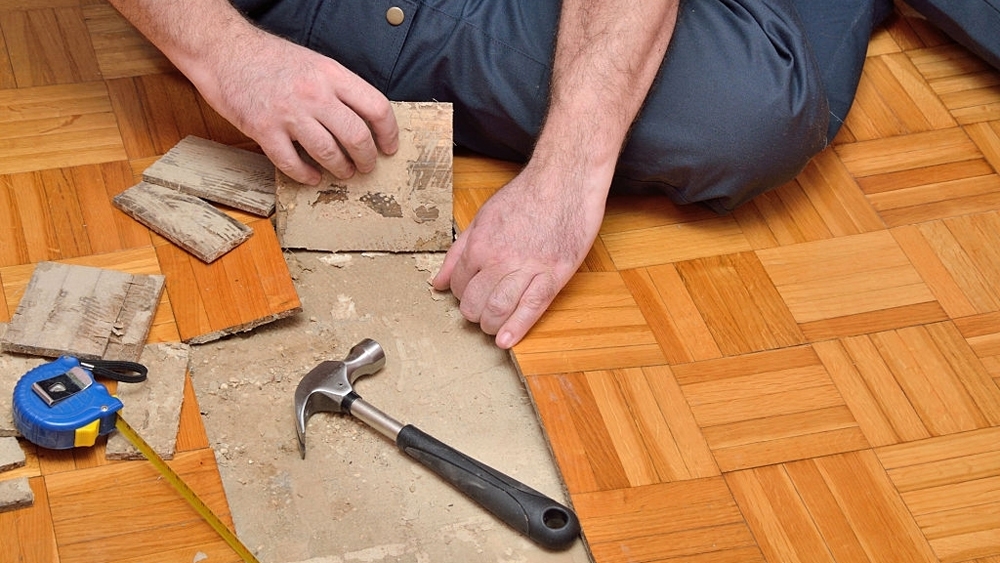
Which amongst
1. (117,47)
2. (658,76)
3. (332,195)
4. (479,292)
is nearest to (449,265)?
(479,292)

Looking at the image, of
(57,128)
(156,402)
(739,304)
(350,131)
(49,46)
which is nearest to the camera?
(156,402)

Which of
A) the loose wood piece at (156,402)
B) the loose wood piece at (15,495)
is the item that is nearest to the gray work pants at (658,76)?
the loose wood piece at (156,402)

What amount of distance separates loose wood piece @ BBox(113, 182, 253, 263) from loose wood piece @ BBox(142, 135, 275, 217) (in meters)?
0.02

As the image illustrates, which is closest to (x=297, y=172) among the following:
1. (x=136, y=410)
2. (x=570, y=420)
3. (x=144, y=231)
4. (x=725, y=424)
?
(x=144, y=231)

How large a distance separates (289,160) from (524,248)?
0.33m

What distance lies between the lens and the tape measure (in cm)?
119

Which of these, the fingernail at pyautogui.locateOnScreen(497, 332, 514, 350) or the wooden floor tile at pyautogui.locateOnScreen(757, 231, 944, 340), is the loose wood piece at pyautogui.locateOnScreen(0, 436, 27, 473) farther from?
the wooden floor tile at pyautogui.locateOnScreen(757, 231, 944, 340)

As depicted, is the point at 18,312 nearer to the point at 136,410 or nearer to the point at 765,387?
the point at 136,410

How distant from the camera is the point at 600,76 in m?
1.48

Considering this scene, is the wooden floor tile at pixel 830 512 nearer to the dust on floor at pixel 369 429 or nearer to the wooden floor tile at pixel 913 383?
the wooden floor tile at pixel 913 383

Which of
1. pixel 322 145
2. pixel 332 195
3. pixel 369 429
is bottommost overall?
pixel 369 429

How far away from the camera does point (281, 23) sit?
5.37ft

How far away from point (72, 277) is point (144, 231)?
0.15 meters

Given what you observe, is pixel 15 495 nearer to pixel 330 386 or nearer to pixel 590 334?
pixel 330 386
